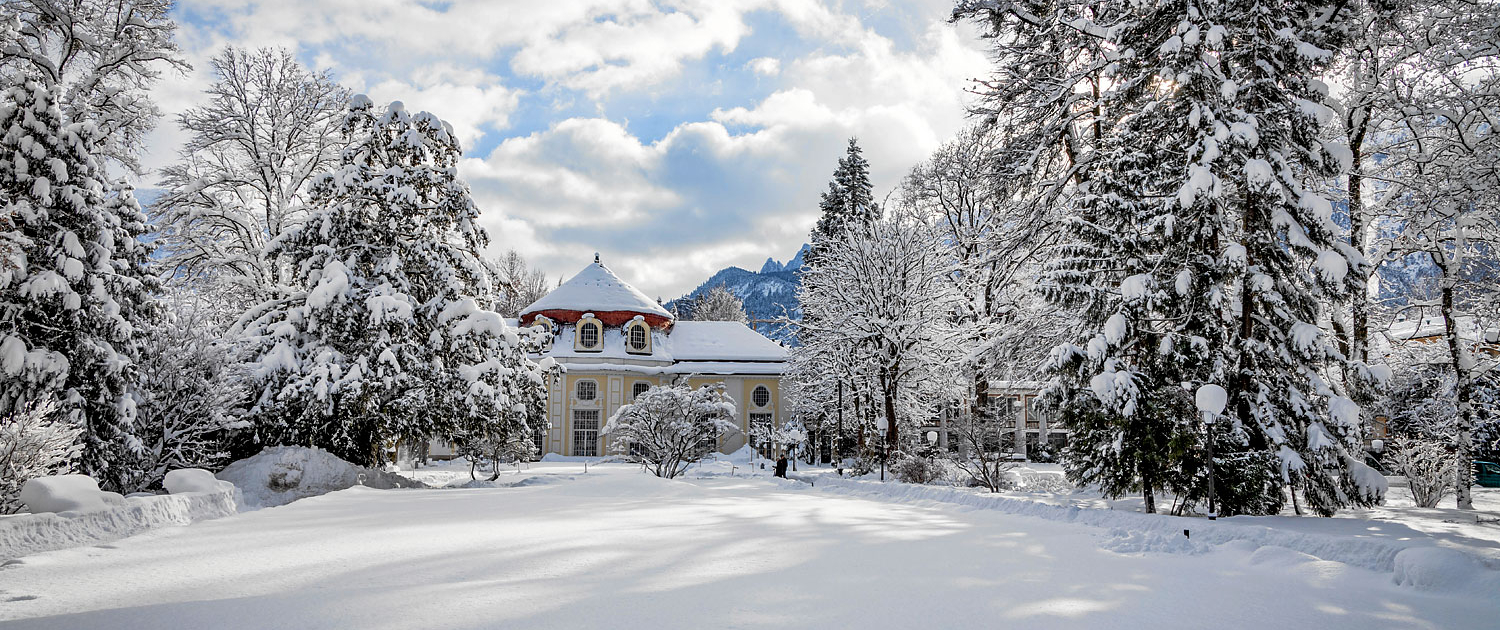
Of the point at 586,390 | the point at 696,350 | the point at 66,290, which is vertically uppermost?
the point at 696,350

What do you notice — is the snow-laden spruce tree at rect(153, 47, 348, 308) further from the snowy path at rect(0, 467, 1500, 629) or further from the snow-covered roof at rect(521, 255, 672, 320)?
the snow-covered roof at rect(521, 255, 672, 320)

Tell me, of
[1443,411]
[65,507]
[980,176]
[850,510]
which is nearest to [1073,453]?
[850,510]

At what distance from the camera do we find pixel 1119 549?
7.46 metres

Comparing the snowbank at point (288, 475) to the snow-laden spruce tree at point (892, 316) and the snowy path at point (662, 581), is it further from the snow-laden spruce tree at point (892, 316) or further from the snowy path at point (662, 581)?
the snow-laden spruce tree at point (892, 316)

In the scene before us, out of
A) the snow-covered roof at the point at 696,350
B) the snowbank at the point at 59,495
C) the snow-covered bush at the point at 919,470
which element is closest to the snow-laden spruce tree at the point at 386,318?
the snowbank at the point at 59,495

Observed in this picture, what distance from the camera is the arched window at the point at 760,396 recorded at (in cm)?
3938

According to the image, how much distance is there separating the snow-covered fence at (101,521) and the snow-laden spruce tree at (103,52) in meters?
10.7

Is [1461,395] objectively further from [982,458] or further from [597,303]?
[597,303]

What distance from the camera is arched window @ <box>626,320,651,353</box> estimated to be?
3862cm

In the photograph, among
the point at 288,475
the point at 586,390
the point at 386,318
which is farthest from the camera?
the point at 586,390

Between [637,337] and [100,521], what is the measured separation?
32086mm

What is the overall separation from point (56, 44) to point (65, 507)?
49.1ft

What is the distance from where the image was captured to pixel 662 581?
5.32m

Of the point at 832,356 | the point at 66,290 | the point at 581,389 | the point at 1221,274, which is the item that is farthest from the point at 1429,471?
the point at 581,389
